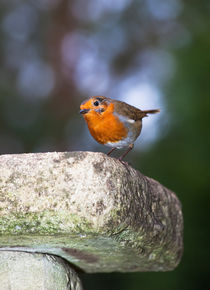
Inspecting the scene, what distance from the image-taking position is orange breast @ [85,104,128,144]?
88.5 inches

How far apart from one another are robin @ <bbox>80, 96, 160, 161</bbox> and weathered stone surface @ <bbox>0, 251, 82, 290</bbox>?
2.74 ft

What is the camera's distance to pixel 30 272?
1477 mm

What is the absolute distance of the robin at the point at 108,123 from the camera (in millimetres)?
2256

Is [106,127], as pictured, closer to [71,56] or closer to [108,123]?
[108,123]

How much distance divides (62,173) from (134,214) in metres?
0.27

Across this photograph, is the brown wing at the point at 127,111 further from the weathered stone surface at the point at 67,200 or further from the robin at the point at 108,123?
the weathered stone surface at the point at 67,200

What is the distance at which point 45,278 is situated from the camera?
1477 mm

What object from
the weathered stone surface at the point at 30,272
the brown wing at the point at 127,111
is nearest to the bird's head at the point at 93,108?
the brown wing at the point at 127,111

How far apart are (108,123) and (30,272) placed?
979 mm

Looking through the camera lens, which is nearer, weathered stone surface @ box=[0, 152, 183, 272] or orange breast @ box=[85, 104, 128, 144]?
weathered stone surface @ box=[0, 152, 183, 272]

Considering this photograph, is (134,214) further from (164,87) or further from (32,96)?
(32,96)

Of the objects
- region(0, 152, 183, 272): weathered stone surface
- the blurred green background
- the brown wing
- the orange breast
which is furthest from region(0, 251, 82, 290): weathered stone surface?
the blurred green background

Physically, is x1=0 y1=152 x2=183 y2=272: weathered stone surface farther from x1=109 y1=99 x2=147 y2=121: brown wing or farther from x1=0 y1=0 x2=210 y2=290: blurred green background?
x1=0 y1=0 x2=210 y2=290: blurred green background

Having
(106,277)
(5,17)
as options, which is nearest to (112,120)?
(106,277)
